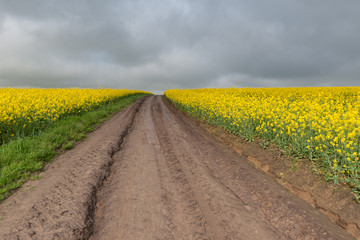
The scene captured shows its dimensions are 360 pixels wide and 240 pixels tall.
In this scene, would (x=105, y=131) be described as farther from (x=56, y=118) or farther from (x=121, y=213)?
(x=121, y=213)

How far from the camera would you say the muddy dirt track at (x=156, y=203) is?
10.1ft

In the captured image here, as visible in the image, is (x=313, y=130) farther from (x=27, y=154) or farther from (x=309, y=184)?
(x=27, y=154)

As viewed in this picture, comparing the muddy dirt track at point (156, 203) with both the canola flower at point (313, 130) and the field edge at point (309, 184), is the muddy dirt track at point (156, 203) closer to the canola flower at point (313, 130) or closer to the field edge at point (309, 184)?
the field edge at point (309, 184)

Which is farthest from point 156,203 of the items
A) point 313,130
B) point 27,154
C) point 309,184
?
point 313,130

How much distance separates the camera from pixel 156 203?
3740 millimetres

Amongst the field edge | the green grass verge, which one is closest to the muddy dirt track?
the field edge

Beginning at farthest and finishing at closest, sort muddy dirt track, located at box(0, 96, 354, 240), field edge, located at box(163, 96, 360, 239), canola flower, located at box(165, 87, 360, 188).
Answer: canola flower, located at box(165, 87, 360, 188) → field edge, located at box(163, 96, 360, 239) → muddy dirt track, located at box(0, 96, 354, 240)

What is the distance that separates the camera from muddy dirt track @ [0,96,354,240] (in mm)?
3078

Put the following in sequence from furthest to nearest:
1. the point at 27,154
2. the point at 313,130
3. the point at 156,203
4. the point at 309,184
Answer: the point at 313,130 → the point at 27,154 → the point at 309,184 → the point at 156,203

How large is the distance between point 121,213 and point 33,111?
8380mm

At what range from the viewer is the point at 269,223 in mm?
3414

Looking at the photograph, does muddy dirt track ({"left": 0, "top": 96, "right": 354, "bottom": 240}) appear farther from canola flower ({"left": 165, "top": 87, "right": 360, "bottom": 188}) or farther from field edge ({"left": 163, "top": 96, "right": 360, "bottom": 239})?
canola flower ({"left": 165, "top": 87, "right": 360, "bottom": 188})

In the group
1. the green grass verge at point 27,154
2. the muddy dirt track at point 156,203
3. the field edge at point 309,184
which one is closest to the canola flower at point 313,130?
the field edge at point 309,184

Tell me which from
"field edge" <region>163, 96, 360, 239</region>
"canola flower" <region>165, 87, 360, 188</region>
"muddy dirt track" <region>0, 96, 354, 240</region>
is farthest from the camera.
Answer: "canola flower" <region>165, 87, 360, 188</region>
